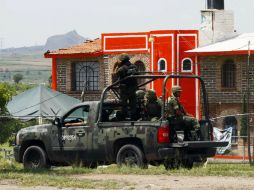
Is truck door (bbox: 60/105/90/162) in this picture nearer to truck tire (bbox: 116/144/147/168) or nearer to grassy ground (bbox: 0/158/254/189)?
truck tire (bbox: 116/144/147/168)

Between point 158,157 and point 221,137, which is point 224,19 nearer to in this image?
point 221,137

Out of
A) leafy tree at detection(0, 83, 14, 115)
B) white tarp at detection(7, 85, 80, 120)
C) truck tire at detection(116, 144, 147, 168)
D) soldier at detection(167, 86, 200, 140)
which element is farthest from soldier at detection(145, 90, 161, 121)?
leafy tree at detection(0, 83, 14, 115)

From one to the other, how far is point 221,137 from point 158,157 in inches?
479

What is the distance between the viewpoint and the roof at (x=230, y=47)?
149 ft

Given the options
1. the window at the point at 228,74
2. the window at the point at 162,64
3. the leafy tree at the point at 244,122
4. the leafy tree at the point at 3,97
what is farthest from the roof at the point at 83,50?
the leafy tree at the point at 244,122

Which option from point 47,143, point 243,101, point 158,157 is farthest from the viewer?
point 243,101

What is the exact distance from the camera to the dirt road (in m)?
17.6

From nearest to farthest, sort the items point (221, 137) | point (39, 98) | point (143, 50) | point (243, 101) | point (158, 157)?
point (158, 157)
point (221, 137)
point (39, 98)
point (243, 101)
point (143, 50)

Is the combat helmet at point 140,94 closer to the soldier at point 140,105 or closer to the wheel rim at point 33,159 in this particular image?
the soldier at point 140,105

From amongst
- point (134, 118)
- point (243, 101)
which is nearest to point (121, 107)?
point (134, 118)

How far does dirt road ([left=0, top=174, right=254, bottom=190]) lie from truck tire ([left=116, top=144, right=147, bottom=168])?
186 cm

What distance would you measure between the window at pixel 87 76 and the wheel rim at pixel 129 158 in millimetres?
29528

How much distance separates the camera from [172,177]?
1934 centimetres

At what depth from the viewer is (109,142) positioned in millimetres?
22219
